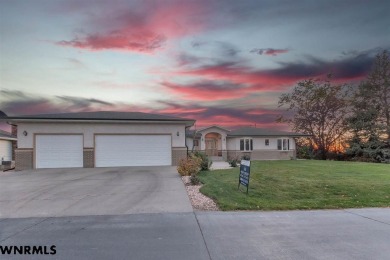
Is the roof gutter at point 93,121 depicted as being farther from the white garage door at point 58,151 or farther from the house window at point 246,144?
the house window at point 246,144

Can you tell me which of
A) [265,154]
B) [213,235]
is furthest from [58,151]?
[265,154]

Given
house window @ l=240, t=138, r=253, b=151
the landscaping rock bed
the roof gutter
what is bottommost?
the landscaping rock bed

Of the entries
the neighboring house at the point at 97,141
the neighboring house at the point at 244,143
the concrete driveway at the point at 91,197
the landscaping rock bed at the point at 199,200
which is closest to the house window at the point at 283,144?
the neighboring house at the point at 244,143

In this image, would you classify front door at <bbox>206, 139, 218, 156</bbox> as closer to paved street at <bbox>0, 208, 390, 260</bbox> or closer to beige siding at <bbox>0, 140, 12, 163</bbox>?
beige siding at <bbox>0, 140, 12, 163</bbox>

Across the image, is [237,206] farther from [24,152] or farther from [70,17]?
[24,152]

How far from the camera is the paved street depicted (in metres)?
5.02

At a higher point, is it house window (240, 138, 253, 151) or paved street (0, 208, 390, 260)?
house window (240, 138, 253, 151)

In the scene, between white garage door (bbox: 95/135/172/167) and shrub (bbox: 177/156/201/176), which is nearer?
shrub (bbox: 177/156/201/176)

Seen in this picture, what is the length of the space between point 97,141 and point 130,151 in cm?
231

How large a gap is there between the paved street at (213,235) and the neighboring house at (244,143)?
2638 cm

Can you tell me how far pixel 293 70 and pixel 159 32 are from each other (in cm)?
944

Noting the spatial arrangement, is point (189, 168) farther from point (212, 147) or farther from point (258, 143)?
point (258, 143)

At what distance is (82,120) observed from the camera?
67.1 feet

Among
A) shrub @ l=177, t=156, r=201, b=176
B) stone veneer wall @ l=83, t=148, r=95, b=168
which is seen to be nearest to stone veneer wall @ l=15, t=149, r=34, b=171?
stone veneer wall @ l=83, t=148, r=95, b=168
